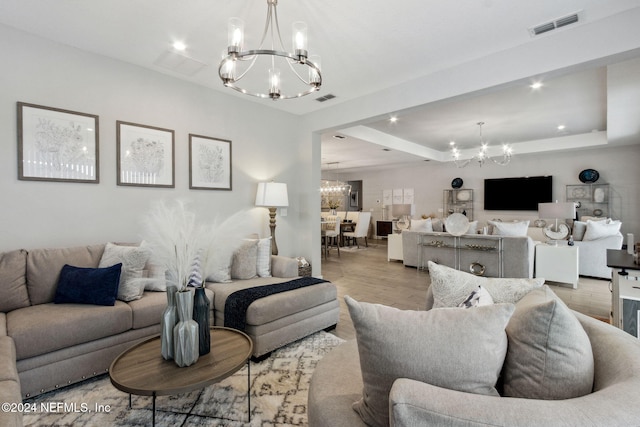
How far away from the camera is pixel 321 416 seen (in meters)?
1.00

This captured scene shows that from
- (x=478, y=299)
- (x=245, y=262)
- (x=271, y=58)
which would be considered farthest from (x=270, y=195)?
(x=478, y=299)

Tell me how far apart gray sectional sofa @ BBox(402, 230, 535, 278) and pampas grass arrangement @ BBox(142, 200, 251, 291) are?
432 cm

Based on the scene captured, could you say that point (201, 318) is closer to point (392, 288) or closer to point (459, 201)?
point (392, 288)

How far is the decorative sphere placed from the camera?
4.75m

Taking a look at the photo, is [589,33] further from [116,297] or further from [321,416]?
[116,297]

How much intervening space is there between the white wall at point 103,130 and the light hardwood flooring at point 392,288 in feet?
5.86

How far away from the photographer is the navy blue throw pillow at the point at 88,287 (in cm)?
222

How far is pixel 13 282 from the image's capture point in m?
2.17

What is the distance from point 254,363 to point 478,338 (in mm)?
1980

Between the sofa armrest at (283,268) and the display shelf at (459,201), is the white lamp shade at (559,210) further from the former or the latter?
the sofa armrest at (283,268)

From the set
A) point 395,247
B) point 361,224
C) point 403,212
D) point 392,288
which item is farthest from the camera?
point 361,224

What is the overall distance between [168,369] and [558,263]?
5322 millimetres

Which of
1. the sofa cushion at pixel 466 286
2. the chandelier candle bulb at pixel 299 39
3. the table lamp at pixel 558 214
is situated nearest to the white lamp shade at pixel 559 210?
the table lamp at pixel 558 214

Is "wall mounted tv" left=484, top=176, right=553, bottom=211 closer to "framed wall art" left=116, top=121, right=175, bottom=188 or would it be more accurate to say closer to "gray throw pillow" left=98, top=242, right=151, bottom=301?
"framed wall art" left=116, top=121, right=175, bottom=188
